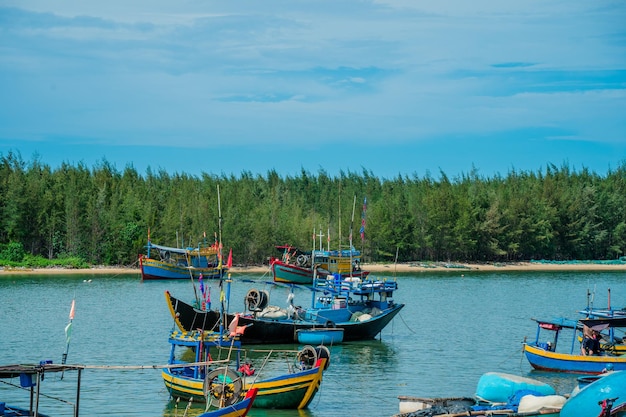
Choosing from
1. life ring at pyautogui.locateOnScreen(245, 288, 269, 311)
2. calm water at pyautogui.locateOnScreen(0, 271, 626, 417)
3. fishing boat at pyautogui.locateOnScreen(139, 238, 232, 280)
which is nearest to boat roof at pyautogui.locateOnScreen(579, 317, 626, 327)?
calm water at pyautogui.locateOnScreen(0, 271, 626, 417)

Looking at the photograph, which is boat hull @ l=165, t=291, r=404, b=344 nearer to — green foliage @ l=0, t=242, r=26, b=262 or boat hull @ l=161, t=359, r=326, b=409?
boat hull @ l=161, t=359, r=326, b=409

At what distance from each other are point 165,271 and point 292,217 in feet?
89.8

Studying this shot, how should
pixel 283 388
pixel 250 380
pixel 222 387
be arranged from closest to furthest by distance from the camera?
pixel 222 387 < pixel 283 388 < pixel 250 380

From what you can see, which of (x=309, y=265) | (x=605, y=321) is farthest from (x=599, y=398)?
(x=309, y=265)

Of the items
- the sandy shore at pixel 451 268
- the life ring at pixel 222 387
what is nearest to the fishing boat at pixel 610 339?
the life ring at pixel 222 387

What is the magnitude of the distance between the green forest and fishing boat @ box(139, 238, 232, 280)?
19.9ft

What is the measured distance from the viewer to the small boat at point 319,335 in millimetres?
38750

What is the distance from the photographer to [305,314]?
41.0m

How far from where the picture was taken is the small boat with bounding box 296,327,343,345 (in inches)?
1526

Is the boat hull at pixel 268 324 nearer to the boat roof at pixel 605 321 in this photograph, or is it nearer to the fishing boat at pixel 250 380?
the fishing boat at pixel 250 380

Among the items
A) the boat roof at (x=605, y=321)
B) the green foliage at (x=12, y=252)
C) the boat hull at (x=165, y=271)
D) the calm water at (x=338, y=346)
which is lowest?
the calm water at (x=338, y=346)

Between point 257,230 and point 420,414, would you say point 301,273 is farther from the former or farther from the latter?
point 420,414

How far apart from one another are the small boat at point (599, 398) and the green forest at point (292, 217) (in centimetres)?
6479

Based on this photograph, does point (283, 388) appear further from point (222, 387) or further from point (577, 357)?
point (577, 357)
